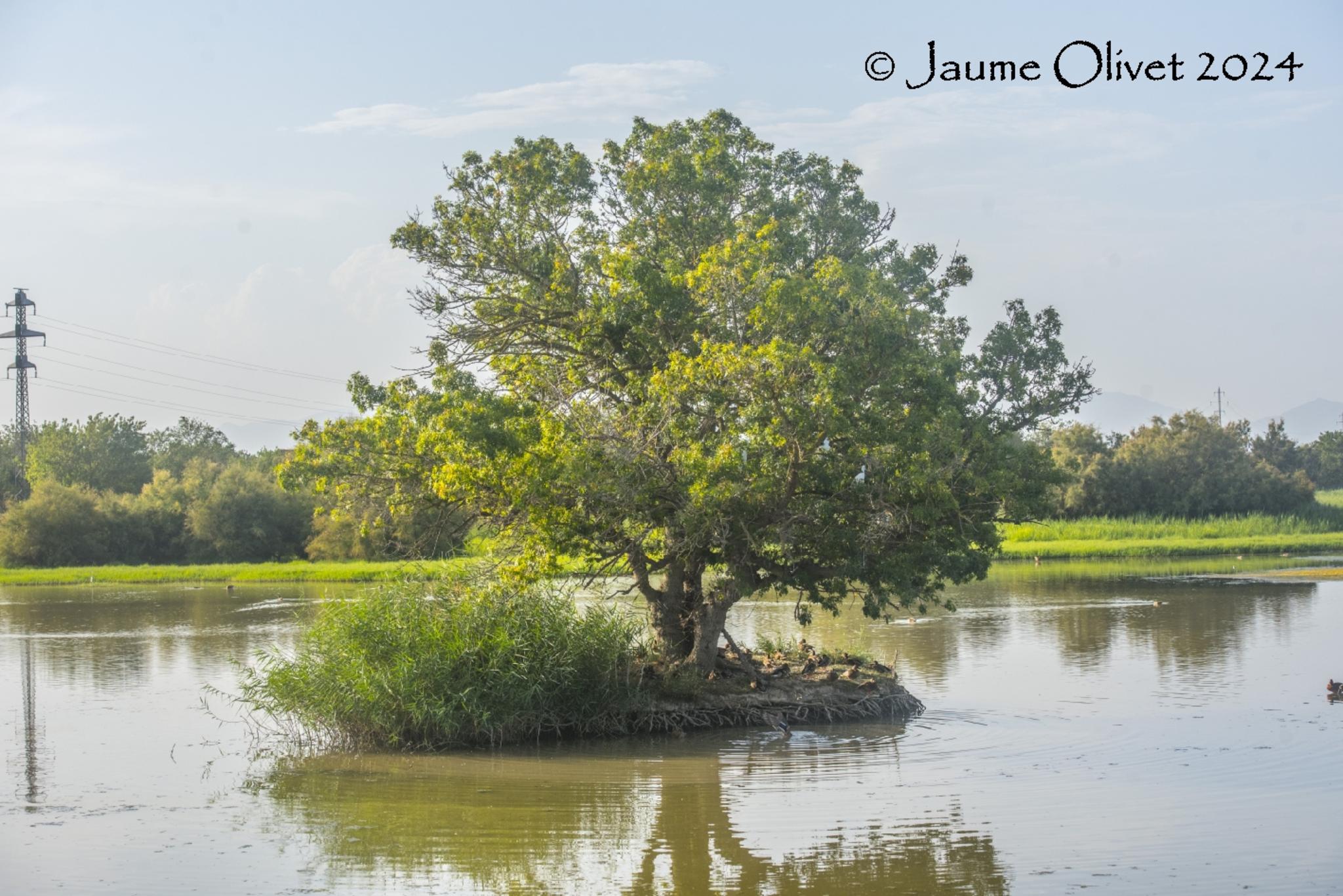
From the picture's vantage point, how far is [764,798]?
1492 cm

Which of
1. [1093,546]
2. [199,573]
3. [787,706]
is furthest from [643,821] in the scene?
[199,573]

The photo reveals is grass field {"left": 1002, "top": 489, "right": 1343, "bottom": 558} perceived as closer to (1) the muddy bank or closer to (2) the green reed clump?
(1) the muddy bank

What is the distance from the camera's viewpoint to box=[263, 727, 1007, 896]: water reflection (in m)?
12.0

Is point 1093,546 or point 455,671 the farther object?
point 1093,546

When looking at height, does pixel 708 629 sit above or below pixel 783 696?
above

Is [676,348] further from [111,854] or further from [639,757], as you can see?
[111,854]

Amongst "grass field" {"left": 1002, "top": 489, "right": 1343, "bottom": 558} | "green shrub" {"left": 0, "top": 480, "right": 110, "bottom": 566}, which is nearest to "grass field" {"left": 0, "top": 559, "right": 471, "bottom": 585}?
"green shrub" {"left": 0, "top": 480, "right": 110, "bottom": 566}

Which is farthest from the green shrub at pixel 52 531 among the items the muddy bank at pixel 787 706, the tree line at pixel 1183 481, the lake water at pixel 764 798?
the muddy bank at pixel 787 706

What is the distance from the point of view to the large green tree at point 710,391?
17.0m

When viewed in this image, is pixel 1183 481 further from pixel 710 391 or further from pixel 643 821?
pixel 643 821

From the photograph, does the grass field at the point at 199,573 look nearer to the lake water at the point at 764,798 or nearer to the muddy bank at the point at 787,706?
the lake water at the point at 764,798

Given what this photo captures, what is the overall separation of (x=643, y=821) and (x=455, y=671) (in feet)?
14.7

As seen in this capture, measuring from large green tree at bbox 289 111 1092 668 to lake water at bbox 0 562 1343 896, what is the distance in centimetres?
286

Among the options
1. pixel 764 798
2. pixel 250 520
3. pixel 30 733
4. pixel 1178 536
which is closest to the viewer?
pixel 764 798
